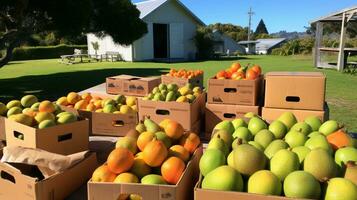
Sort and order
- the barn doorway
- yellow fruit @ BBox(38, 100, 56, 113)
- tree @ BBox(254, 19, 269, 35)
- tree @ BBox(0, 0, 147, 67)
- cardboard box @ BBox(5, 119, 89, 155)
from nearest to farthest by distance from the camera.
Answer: cardboard box @ BBox(5, 119, 89, 155)
yellow fruit @ BBox(38, 100, 56, 113)
tree @ BBox(0, 0, 147, 67)
the barn doorway
tree @ BBox(254, 19, 269, 35)

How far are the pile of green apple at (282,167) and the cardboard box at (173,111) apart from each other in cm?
111

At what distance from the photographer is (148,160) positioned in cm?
221

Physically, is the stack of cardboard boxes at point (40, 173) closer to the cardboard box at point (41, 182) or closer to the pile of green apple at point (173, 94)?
the cardboard box at point (41, 182)

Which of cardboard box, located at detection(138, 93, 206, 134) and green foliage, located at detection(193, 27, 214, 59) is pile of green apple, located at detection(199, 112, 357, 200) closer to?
cardboard box, located at detection(138, 93, 206, 134)

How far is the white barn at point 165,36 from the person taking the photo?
2752 centimetres

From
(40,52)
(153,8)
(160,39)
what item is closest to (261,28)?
(160,39)

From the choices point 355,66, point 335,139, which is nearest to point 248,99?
point 335,139

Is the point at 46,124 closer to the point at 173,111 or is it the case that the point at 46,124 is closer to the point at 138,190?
the point at 173,111

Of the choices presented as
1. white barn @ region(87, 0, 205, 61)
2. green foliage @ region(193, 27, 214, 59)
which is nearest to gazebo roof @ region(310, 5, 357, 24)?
green foliage @ region(193, 27, 214, 59)

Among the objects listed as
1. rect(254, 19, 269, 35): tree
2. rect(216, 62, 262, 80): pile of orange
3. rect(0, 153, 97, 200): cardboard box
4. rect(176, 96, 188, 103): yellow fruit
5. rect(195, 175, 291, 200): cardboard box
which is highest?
rect(254, 19, 269, 35): tree

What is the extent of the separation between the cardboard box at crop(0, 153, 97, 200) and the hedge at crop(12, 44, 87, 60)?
3448cm

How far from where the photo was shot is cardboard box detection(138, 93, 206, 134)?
342 centimetres

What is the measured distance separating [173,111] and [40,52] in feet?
117

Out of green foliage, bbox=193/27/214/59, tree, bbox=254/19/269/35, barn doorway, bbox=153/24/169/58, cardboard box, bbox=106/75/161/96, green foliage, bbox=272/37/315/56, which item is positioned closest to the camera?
cardboard box, bbox=106/75/161/96
